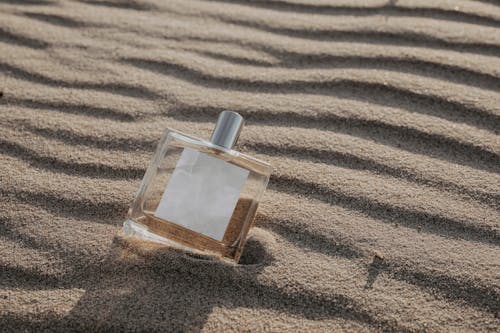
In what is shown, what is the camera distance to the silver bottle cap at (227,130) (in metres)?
1.05

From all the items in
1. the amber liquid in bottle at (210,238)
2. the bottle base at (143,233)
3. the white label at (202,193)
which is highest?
the white label at (202,193)

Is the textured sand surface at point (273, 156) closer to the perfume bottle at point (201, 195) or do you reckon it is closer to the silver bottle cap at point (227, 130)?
the perfume bottle at point (201, 195)

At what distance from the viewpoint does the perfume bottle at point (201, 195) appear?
989mm

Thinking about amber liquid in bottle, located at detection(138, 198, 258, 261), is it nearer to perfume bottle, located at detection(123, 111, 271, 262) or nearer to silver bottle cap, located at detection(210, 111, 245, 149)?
perfume bottle, located at detection(123, 111, 271, 262)

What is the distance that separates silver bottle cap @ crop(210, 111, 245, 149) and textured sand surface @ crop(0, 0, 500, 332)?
198mm

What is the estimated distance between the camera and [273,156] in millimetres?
1248

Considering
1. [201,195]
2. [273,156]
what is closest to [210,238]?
[201,195]

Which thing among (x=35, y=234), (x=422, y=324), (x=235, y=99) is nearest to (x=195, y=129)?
(x=235, y=99)

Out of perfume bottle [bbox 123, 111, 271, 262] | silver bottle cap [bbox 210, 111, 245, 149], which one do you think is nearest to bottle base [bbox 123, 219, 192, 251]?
perfume bottle [bbox 123, 111, 271, 262]

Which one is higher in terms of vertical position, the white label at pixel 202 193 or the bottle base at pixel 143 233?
the white label at pixel 202 193

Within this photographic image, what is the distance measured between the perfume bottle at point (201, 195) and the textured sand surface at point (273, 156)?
0.22 ft

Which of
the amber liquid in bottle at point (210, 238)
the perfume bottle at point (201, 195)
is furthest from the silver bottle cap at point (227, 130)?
the amber liquid in bottle at point (210, 238)

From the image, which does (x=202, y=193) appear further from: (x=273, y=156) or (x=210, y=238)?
(x=273, y=156)

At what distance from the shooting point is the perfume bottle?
3.24 ft
